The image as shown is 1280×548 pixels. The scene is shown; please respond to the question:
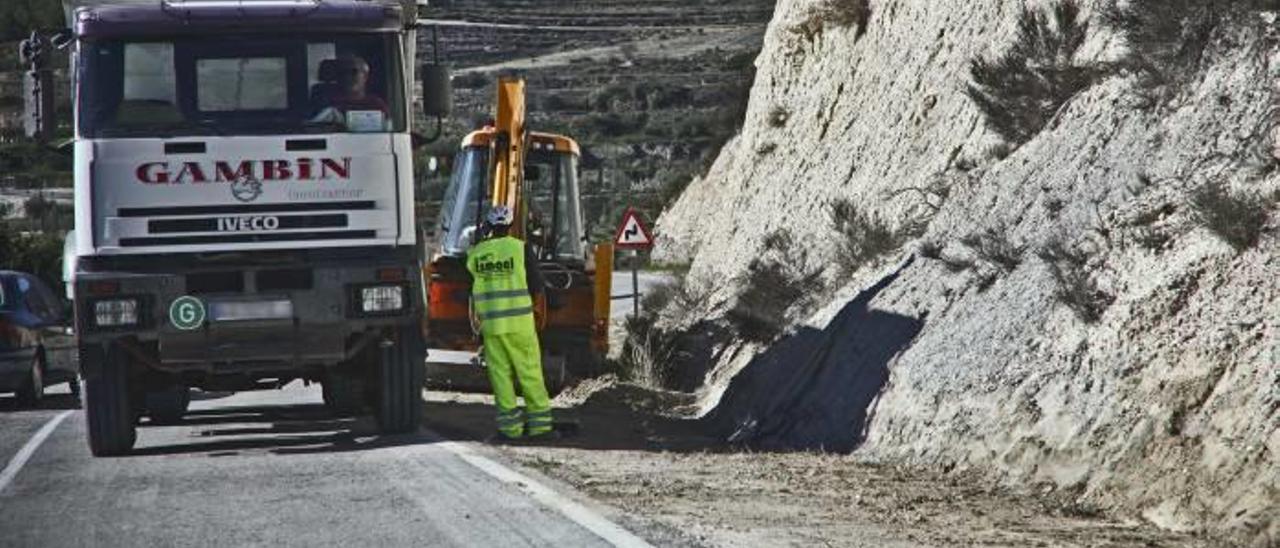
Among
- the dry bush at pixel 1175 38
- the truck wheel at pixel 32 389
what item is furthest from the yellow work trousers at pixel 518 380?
the truck wheel at pixel 32 389

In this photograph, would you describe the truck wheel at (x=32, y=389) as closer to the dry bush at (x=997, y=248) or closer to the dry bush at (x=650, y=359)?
the dry bush at (x=650, y=359)

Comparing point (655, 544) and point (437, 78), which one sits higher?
point (437, 78)

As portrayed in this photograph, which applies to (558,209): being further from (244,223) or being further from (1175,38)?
(1175,38)

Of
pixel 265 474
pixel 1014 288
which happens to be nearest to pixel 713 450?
pixel 1014 288

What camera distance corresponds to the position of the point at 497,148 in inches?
808

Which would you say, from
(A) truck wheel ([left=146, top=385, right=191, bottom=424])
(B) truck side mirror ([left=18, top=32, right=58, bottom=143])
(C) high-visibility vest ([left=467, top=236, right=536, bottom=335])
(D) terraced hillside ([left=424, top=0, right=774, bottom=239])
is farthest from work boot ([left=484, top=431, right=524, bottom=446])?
(D) terraced hillside ([left=424, top=0, right=774, bottom=239])

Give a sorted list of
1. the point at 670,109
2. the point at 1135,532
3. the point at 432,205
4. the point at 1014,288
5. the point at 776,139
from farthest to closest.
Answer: the point at 670,109 < the point at 432,205 < the point at 776,139 < the point at 1014,288 < the point at 1135,532

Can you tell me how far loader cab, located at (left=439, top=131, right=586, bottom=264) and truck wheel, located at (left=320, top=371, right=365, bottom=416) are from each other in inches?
168

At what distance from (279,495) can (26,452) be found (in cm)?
474

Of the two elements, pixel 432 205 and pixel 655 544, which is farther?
pixel 432 205

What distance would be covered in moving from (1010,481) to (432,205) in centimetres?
3828

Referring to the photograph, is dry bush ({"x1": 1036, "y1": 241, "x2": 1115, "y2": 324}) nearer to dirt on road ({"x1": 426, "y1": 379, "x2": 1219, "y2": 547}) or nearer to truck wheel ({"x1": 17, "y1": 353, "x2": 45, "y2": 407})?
dirt on road ({"x1": 426, "y1": 379, "x2": 1219, "y2": 547})

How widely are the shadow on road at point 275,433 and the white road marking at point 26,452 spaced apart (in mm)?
824

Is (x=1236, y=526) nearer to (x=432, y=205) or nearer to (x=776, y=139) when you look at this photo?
(x=776, y=139)
